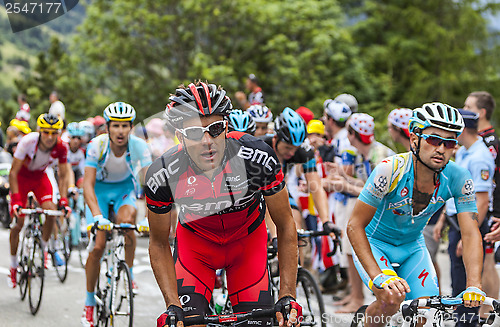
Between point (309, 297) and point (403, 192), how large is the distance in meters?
1.82

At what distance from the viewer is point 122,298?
578cm

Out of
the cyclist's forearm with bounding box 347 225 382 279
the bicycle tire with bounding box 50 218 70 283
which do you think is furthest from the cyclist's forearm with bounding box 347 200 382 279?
the bicycle tire with bounding box 50 218 70 283

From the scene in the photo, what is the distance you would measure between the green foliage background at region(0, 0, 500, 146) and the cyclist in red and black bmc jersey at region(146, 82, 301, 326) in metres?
19.0

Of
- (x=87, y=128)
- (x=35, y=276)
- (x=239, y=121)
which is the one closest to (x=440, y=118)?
(x=239, y=121)

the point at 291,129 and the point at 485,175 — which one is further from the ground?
the point at 291,129

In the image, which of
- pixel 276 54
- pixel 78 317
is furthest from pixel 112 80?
pixel 78 317

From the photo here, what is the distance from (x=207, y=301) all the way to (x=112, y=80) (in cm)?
2663

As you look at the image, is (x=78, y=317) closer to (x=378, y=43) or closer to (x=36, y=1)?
(x=36, y=1)

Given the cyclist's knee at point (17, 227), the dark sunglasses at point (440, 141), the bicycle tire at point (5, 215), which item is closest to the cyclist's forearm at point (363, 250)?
the dark sunglasses at point (440, 141)

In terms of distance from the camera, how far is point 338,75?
27.1m

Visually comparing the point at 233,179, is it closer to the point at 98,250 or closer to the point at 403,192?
the point at 403,192

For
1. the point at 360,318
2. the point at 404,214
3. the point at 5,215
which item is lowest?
the point at 360,318

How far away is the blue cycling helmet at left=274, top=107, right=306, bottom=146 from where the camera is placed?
573 centimetres

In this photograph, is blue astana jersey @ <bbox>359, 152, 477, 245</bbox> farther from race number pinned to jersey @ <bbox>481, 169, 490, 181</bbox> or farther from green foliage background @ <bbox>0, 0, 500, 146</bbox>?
green foliage background @ <bbox>0, 0, 500, 146</bbox>
